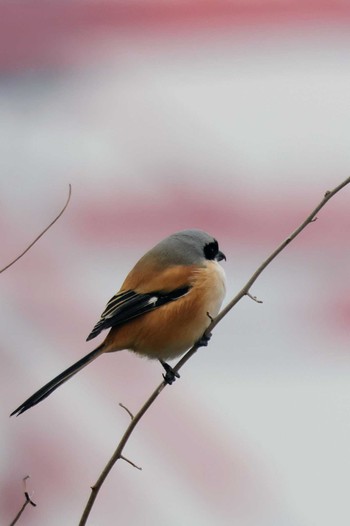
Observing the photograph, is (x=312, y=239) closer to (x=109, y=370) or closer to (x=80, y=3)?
(x=109, y=370)

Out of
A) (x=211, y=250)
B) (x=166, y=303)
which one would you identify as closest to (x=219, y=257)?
(x=211, y=250)

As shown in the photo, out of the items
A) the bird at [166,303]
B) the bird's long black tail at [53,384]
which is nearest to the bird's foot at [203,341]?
the bird at [166,303]

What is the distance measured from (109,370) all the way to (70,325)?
188 mm

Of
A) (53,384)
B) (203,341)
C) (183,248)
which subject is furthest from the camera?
(183,248)

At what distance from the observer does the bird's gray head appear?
5.22ft

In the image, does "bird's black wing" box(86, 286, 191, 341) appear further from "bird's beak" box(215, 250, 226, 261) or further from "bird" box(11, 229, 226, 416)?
"bird's beak" box(215, 250, 226, 261)

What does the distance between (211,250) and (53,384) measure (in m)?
0.45

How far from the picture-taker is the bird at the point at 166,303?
153 cm

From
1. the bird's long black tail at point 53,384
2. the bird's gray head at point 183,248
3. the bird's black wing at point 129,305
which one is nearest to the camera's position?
the bird's long black tail at point 53,384

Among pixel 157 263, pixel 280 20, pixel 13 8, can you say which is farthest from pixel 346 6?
pixel 157 263

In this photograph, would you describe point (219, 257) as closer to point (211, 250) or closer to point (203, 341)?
point (211, 250)

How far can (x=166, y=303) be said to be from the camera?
5.13ft

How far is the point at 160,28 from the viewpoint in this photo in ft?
10.3

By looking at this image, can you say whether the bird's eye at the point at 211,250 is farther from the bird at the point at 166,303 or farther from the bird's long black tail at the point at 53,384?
the bird's long black tail at the point at 53,384
